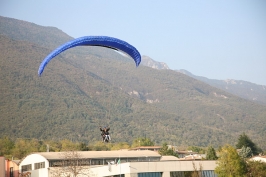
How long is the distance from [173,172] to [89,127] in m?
127

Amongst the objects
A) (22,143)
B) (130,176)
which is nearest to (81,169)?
(130,176)

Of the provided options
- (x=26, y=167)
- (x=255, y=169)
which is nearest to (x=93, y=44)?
(x=255, y=169)

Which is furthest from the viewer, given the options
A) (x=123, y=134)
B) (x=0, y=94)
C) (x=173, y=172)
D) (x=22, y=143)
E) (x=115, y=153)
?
(x=123, y=134)

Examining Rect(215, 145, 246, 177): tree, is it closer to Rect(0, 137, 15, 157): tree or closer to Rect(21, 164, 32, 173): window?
Rect(21, 164, 32, 173): window

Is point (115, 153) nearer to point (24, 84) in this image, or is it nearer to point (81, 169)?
point (81, 169)

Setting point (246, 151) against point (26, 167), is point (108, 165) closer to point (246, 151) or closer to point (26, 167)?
point (26, 167)

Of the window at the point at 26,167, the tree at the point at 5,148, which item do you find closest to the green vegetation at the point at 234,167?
the window at the point at 26,167

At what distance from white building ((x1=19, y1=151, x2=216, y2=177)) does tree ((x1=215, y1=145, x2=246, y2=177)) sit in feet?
2.92

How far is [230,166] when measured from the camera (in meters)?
51.2

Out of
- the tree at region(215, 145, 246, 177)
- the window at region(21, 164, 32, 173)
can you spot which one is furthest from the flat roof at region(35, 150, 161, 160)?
the tree at region(215, 145, 246, 177)

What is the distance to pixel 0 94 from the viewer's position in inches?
6634

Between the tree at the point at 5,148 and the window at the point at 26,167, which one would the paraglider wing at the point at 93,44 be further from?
the tree at the point at 5,148

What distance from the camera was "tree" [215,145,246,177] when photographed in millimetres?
50688

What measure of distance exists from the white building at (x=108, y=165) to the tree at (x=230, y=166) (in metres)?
0.89
